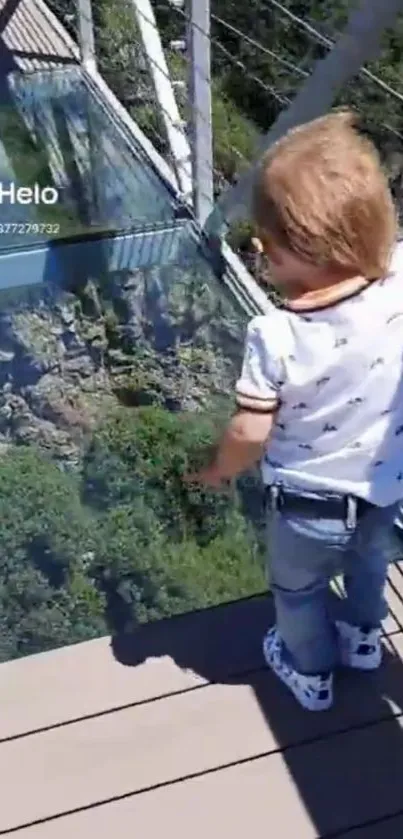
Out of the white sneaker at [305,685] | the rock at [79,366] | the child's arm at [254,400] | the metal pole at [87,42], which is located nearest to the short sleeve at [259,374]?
the child's arm at [254,400]

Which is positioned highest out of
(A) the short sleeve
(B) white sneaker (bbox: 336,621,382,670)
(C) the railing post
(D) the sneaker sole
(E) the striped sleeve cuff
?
(A) the short sleeve

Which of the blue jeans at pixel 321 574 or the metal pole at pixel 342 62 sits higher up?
the metal pole at pixel 342 62

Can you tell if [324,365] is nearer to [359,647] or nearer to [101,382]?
[359,647]

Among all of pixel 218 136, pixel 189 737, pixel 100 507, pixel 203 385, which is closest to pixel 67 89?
pixel 218 136

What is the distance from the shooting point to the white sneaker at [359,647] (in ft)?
3.37

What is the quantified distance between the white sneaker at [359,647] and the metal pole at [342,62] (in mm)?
380

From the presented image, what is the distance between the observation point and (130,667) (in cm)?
106

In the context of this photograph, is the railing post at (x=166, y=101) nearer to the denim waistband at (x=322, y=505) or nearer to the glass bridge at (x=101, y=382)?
the glass bridge at (x=101, y=382)

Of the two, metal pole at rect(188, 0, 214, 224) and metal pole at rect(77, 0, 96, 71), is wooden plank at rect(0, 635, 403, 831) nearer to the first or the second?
metal pole at rect(188, 0, 214, 224)

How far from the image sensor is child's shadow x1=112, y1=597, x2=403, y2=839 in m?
0.94

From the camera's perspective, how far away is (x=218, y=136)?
93.7 inches

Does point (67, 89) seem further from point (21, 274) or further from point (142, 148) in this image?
point (21, 274)

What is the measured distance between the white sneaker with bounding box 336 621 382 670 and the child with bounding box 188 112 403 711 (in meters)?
0.10

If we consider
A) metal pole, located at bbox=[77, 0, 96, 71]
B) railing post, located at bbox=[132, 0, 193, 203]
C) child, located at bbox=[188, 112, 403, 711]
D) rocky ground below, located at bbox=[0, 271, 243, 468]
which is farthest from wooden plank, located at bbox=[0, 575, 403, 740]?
metal pole, located at bbox=[77, 0, 96, 71]
